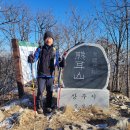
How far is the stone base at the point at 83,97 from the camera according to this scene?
7.48 metres

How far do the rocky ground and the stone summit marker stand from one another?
0.29m

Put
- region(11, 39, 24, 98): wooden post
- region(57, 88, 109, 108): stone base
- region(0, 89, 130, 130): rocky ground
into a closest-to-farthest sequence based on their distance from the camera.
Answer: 1. region(0, 89, 130, 130): rocky ground
2. region(57, 88, 109, 108): stone base
3. region(11, 39, 24, 98): wooden post

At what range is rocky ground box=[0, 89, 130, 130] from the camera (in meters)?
5.83

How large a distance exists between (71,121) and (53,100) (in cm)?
188

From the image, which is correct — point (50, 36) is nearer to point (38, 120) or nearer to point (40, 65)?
point (40, 65)

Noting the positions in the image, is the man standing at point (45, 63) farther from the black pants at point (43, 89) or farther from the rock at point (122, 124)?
the rock at point (122, 124)

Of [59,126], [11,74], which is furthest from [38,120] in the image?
[11,74]

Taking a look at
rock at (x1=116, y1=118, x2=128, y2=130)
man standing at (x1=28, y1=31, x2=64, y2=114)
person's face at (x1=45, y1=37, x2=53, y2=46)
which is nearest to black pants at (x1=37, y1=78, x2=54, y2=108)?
man standing at (x1=28, y1=31, x2=64, y2=114)

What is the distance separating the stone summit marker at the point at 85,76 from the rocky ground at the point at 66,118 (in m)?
0.29

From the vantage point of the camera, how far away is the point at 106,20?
13438 mm

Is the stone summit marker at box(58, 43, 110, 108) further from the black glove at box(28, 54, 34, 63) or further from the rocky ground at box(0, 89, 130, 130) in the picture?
the black glove at box(28, 54, 34, 63)

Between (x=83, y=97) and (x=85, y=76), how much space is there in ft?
1.86

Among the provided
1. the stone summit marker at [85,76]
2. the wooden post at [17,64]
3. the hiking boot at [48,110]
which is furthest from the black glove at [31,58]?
the wooden post at [17,64]

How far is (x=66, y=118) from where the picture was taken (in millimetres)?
6566
